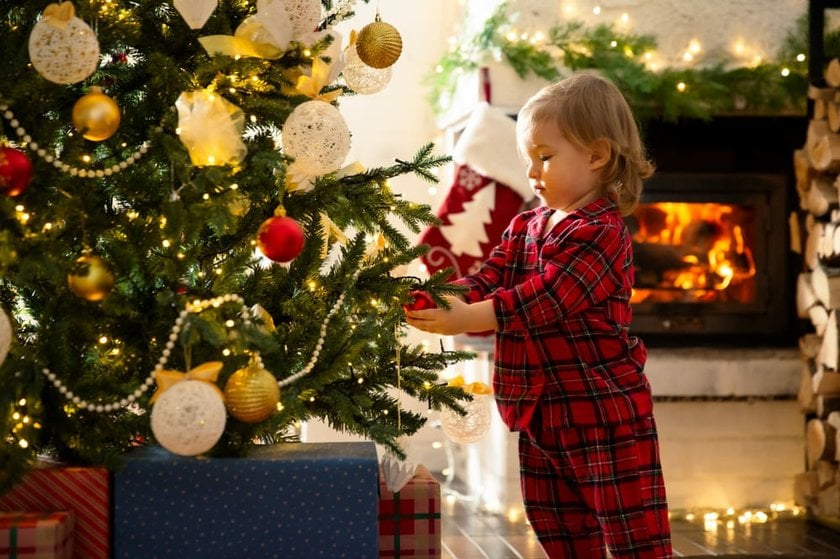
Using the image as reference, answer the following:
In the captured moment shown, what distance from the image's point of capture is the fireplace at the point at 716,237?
3.60 m

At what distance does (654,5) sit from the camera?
3.56m

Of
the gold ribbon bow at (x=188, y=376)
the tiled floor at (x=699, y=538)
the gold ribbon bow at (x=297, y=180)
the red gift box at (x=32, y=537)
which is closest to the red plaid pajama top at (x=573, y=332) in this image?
the gold ribbon bow at (x=297, y=180)

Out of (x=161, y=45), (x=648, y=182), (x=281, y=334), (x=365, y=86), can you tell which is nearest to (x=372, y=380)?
(x=281, y=334)

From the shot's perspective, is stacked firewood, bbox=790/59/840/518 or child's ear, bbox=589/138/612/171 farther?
stacked firewood, bbox=790/59/840/518

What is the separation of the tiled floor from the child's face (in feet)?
4.09

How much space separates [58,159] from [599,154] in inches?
36.1

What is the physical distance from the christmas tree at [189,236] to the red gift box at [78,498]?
0.12 ft

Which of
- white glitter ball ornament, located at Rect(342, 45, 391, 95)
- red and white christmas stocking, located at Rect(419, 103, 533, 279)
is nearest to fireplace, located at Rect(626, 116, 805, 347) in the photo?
red and white christmas stocking, located at Rect(419, 103, 533, 279)

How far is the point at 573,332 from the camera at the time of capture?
72.4 inches

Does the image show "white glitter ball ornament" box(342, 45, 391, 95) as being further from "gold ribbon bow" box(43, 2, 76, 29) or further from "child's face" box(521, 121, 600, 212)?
"gold ribbon bow" box(43, 2, 76, 29)

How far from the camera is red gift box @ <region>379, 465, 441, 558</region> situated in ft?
6.13

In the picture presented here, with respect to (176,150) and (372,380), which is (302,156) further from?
(372,380)

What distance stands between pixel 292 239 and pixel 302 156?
16cm

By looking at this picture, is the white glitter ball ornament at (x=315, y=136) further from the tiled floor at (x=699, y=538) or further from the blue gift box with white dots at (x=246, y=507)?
the tiled floor at (x=699, y=538)
